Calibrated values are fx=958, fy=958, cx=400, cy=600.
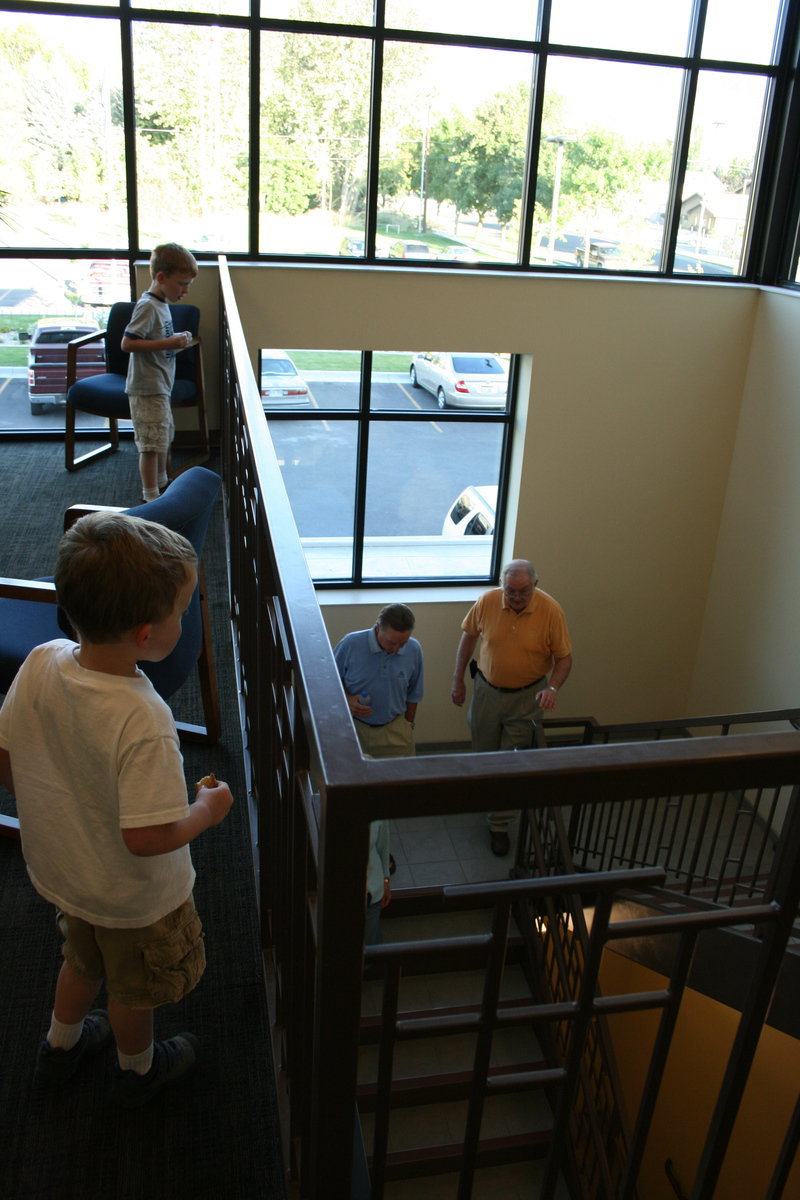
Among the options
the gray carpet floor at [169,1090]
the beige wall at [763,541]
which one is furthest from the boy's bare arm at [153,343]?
the beige wall at [763,541]

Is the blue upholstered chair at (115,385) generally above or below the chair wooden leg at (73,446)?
above

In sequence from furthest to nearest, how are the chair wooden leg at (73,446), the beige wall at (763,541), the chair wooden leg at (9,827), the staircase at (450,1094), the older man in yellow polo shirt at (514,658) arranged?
the beige wall at (763,541) < the older man in yellow polo shirt at (514,658) < the chair wooden leg at (73,446) < the staircase at (450,1094) < the chair wooden leg at (9,827)

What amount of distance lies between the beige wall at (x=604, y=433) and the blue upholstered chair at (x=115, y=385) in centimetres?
184

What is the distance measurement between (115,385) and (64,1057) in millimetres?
3995

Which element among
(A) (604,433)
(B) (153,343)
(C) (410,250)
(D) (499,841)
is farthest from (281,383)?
(D) (499,841)

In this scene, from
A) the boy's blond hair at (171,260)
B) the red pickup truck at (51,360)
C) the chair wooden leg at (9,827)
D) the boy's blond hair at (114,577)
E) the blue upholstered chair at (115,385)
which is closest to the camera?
the boy's blond hair at (114,577)

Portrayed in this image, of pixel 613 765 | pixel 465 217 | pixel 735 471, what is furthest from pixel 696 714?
pixel 613 765

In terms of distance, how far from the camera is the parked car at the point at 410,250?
7672mm

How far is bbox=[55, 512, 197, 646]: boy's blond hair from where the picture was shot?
130 centimetres

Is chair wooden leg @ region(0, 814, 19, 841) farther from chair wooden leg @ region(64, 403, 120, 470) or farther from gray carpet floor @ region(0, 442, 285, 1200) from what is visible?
chair wooden leg @ region(64, 403, 120, 470)

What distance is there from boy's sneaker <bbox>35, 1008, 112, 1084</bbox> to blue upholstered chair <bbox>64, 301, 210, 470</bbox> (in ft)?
11.8

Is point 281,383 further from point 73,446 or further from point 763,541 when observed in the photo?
point 763,541

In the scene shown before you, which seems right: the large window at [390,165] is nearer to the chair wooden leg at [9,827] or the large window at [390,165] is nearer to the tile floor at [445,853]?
the tile floor at [445,853]

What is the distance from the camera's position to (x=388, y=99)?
7.29m
